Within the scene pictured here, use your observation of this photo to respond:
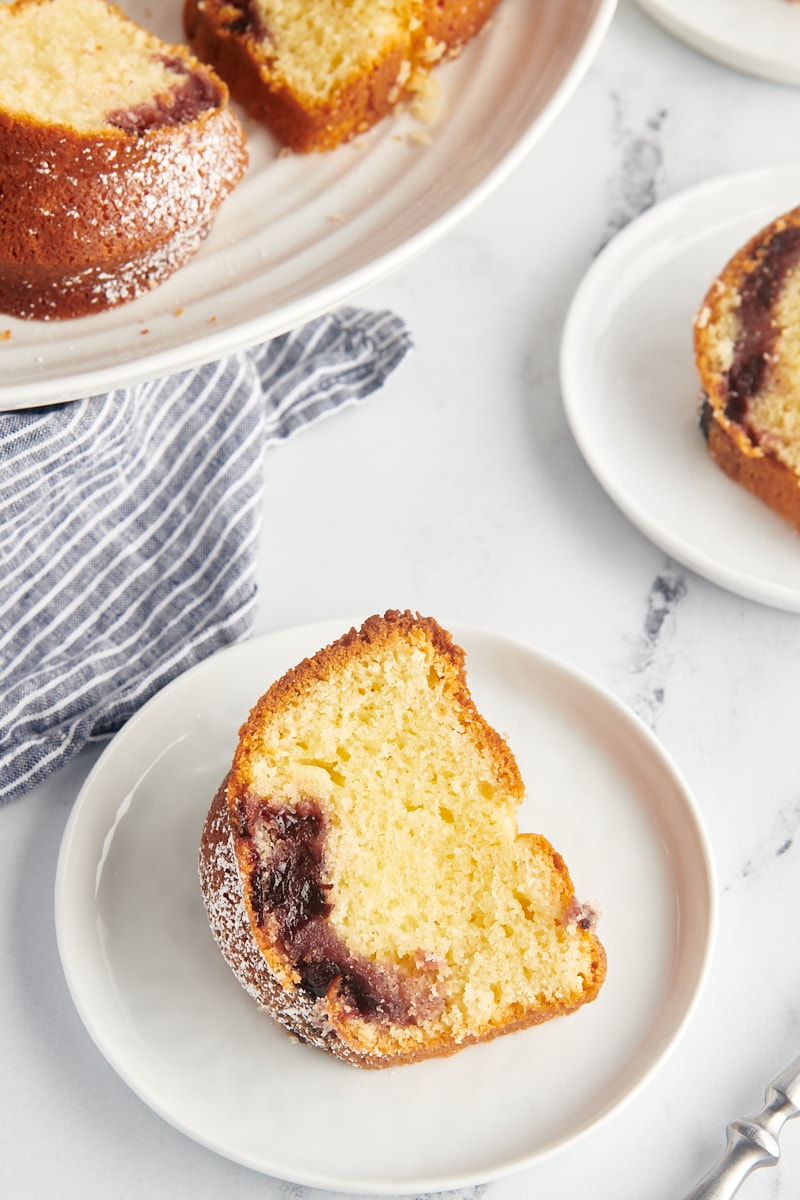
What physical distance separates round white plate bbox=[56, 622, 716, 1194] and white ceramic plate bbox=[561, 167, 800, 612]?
0.28 metres

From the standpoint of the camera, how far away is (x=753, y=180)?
177 cm

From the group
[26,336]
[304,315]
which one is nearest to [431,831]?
[304,315]

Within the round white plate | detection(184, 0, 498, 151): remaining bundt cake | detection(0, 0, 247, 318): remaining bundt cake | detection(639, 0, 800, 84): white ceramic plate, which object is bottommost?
the round white plate

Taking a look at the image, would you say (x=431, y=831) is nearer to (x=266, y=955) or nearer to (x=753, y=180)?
(x=266, y=955)

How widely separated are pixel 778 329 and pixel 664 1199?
985 mm

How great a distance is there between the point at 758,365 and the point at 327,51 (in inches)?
24.6

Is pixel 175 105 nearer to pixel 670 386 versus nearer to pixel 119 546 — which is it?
pixel 119 546

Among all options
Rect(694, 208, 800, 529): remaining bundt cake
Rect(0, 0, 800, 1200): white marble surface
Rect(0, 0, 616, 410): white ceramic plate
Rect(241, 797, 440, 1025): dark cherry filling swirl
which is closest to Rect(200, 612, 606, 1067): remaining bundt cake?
Rect(241, 797, 440, 1025): dark cherry filling swirl

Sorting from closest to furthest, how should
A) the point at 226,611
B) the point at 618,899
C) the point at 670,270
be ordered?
the point at 618,899 < the point at 226,611 < the point at 670,270

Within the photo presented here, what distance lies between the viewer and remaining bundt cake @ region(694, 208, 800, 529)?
4.90ft

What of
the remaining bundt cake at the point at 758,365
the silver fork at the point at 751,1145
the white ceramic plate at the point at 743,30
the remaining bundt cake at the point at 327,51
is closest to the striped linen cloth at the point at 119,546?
the remaining bundt cake at the point at 327,51

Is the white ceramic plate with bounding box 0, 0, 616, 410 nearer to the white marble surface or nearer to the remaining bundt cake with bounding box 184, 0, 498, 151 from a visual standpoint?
the remaining bundt cake with bounding box 184, 0, 498, 151

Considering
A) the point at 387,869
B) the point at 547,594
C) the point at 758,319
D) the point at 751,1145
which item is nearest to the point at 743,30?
the point at 758,319

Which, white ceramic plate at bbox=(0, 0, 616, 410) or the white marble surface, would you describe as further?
the white marble surface
